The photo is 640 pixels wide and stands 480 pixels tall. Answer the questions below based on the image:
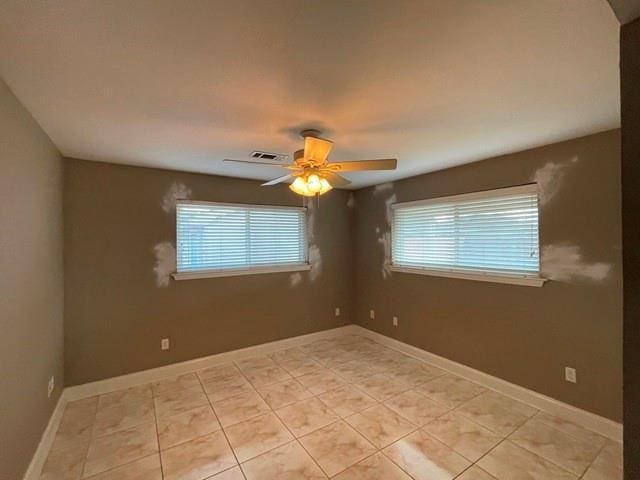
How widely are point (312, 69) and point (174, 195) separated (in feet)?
8.54

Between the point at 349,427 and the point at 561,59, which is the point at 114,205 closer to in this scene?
the point at 349,427

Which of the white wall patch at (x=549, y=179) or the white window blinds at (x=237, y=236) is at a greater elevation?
the white wall patch at (x=549, y=179)

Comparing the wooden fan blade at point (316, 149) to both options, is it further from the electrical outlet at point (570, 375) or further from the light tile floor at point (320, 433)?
the electrical outlet at point (570, 375)

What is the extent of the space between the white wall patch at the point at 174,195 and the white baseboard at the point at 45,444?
2061mm

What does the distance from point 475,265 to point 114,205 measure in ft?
13.0

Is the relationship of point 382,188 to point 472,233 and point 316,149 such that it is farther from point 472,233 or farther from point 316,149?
point 316,149

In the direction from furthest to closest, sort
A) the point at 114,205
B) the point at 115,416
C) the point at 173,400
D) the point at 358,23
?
the point at 114,205 < the point at 173,400 < the point at 115,416 < the point at 358,23

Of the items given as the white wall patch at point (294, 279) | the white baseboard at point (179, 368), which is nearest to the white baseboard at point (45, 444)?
the white baseboard at point (179, 368)

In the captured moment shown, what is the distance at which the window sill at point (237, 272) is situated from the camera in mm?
3444

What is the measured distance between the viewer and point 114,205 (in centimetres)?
308

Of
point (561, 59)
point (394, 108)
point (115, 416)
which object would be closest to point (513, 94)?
point (561, 59)

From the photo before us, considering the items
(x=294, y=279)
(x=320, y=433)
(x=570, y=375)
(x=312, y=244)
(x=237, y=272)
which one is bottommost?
(x=320, y=433)

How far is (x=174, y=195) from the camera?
11.2 ft

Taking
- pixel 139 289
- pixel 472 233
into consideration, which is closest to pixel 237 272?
pixel 139 289
